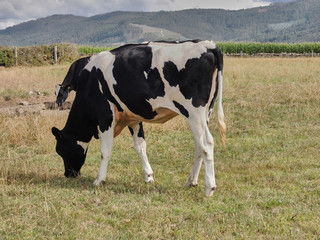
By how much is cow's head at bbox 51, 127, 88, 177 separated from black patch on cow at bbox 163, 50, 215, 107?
225 cm

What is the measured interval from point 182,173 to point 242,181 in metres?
1.15

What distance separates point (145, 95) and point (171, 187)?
5.07ft

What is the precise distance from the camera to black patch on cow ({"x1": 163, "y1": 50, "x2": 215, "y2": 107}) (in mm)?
5488

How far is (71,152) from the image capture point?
676 centimetres

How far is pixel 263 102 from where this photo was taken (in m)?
13.4

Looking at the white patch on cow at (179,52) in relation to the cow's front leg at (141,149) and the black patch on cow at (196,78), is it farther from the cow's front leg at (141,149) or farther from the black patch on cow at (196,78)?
the cow's front leg at (141,149)

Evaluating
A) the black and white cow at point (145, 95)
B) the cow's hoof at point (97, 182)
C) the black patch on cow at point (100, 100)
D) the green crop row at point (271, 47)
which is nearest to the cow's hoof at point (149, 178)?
the black and white cow at point (145, 95)

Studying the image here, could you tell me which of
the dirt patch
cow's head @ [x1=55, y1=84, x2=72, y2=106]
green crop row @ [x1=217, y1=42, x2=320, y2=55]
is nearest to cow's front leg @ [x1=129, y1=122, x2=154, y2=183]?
cow's head @ [x1=55, y1=84, x2=72, y2=106]

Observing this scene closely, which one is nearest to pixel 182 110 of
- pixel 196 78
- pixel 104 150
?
pixel 196 78

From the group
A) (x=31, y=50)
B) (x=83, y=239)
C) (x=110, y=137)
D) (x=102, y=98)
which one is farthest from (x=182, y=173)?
(x=31, y=50)

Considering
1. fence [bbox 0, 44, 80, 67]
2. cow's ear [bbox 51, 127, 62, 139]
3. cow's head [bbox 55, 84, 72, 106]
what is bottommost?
cow's ear [bbox 51, 127, 62, 139]

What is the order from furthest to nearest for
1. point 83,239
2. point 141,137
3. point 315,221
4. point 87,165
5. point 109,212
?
1. point 87,165
2. point 141,137
3. point 109,212
4. point 315,221
5. point 83,239

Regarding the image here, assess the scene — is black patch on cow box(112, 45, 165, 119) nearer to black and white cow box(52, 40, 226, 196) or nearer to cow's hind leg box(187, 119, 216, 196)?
black and white cow box(52, 40, 226, 196)

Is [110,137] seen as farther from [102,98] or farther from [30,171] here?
[30,171]
